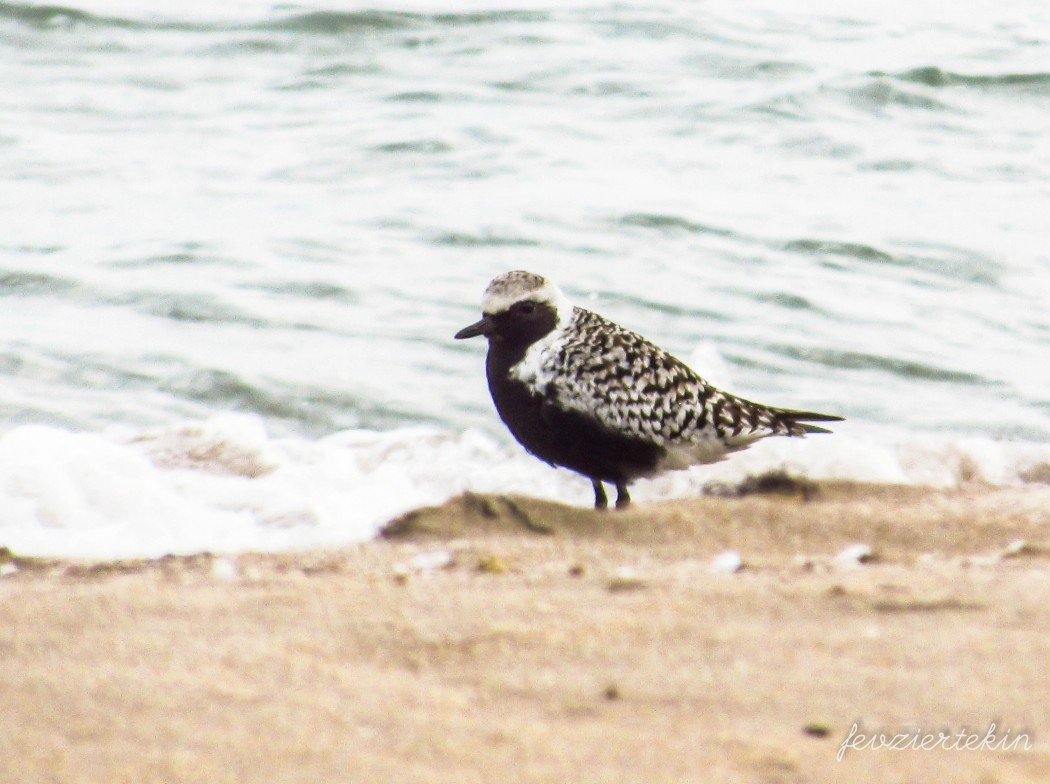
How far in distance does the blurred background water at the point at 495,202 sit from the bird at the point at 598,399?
1797mm

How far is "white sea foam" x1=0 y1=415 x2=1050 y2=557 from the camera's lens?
559 cm

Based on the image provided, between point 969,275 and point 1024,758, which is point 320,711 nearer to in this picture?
point 1024,758

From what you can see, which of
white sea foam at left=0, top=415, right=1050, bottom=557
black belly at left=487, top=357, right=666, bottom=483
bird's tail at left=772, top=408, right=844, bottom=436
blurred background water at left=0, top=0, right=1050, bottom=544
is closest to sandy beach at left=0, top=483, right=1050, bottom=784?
black belly at left=487, top=357, right=666, bottom=483

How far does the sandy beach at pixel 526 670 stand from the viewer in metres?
2.57

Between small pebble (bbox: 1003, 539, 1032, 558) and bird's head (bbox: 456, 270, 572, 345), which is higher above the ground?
bird's head (bbox: 456, 270, 572, 345)

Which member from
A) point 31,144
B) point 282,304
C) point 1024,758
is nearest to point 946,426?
point 282,304

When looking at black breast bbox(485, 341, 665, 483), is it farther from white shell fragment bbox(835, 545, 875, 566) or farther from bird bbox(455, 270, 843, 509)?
white shell fragment bbox(835, 545, 875, 566)

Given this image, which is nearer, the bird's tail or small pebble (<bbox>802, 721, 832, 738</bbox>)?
small pebble (<bbox>802, 721, 832, 738</bbox>)

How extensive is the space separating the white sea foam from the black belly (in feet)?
2.28

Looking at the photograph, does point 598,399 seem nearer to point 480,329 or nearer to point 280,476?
point 480,329

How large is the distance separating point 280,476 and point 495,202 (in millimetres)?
5031

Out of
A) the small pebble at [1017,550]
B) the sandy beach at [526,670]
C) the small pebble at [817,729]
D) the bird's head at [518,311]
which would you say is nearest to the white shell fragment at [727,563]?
the sandy beach at [526,670]

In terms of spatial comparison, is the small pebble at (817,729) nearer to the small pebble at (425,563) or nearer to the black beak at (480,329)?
the small pebble at (425,563)

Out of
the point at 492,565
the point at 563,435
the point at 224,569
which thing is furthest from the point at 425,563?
the point at 563,435
